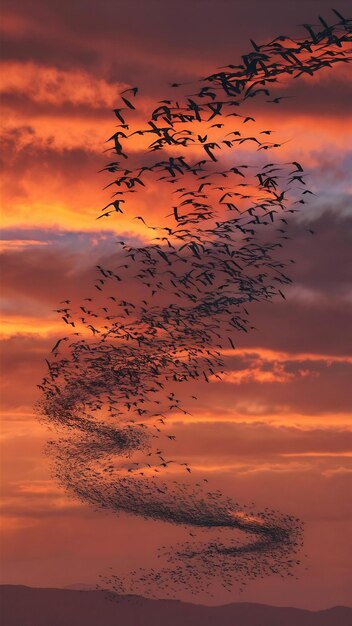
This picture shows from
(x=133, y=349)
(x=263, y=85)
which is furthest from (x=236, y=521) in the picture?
(x=263, y=85)

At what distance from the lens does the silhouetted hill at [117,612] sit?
108 m

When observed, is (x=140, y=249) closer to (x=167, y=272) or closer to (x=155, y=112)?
(x=167, y=272)

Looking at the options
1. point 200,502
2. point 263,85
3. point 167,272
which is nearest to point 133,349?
point 167,272

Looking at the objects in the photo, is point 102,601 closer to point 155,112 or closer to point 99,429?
point 99,429

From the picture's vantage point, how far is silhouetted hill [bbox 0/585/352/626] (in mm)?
107938

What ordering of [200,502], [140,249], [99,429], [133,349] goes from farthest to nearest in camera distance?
1. [200,502]
2. [99,429]
3. [133,349]
4. [140,249]

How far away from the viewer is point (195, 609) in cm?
12294

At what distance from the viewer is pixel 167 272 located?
1325 inches

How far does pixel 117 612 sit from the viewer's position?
118875 millimetres

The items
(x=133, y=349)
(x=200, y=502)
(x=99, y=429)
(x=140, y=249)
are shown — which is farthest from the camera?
(x=200, y=502)

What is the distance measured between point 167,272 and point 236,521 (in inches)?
849

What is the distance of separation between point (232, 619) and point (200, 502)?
76.1 meters

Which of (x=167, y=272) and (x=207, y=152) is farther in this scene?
(x=167, y=272)

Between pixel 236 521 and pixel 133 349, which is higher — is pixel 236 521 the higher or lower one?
the lower one
